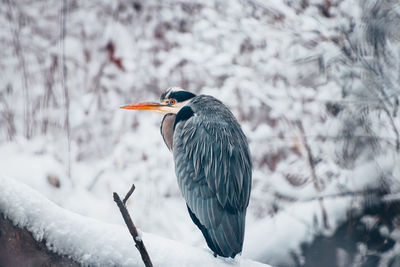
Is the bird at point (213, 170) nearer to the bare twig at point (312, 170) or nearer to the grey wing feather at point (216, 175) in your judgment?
the grey wing feather at point (216, 175)

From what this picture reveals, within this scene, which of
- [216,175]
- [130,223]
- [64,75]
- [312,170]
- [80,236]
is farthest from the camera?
[64,75]

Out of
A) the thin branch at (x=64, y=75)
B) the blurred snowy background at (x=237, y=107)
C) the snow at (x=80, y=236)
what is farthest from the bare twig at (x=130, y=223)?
the thin branch at (x=64, y=75)

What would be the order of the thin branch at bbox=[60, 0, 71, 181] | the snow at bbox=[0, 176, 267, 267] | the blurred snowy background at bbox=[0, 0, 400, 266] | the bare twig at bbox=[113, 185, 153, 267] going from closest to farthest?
the bare twig at bbox=[113, 185, 153, 267] → the snow at bbox=[0, 176, 267, 267] → the blurred snowy background at bbox=[0, 0, 400, 266] → the thin branch at bbox=[60, 0, 71, 181]

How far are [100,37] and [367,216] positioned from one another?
4.61 feet

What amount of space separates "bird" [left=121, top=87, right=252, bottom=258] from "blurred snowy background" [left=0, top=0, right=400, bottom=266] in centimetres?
45

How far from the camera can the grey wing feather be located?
97cm

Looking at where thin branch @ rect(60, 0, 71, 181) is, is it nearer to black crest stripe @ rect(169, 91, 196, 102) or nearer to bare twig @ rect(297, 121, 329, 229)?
black crest stripe @ rect(169, 91, 196, 102)

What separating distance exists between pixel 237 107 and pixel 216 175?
81 centimetres

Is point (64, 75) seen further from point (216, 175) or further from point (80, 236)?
point (80, 236)

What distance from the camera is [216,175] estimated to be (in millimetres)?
1072

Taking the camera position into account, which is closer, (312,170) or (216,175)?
(216,175)

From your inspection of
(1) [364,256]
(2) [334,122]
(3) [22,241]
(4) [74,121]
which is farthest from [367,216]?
(4) [74,121]

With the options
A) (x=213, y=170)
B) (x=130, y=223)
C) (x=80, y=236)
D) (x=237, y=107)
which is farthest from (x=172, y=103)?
(x=130, y=223)

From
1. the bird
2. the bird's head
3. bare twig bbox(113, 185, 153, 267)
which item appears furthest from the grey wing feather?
bare twig bbox(113, 185, 153, 267)
